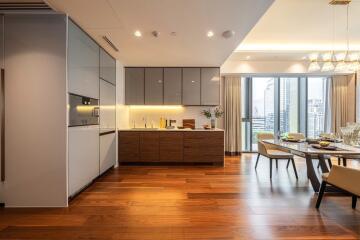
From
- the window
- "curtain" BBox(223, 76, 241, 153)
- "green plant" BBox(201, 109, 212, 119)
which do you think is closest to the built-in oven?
"green plant" BBox(201, 109, 212, 119)

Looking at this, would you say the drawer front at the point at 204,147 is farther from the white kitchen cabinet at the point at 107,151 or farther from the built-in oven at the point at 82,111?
the built-in oven at the point at 82,111

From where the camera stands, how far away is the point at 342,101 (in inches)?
251

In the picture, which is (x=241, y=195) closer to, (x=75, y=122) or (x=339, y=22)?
(x=75, y=122)

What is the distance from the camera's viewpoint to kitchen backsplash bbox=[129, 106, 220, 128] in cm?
593

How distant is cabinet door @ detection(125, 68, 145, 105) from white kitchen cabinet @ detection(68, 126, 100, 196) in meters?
1.89

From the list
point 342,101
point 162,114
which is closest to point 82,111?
point 162,114

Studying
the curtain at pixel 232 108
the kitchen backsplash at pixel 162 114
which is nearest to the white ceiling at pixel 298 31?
the curtain at pixel 232 108

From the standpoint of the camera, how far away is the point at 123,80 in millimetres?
5504

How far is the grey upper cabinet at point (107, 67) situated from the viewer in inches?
159

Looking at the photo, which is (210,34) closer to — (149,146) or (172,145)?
(172,145)

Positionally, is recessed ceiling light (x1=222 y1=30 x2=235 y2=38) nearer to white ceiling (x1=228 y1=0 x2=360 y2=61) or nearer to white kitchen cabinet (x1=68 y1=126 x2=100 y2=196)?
white ceiling (x1=228 y1=0 x2=360 y2=61)

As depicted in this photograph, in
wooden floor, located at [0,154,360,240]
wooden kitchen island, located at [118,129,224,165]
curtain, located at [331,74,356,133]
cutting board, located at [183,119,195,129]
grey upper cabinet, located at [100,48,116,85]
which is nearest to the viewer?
wooden floor, located at [0,154,360,240]

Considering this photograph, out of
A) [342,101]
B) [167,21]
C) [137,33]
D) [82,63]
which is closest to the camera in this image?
[167,21]

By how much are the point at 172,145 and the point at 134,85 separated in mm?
1841
